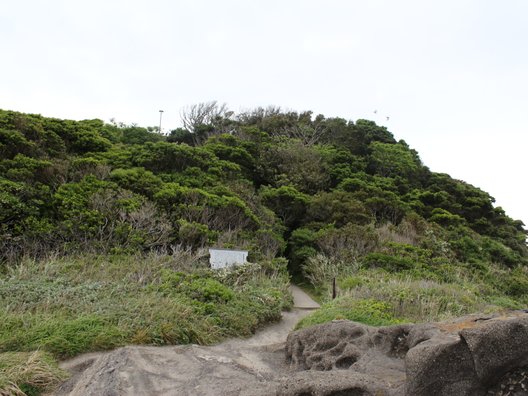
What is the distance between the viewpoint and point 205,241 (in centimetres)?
1151

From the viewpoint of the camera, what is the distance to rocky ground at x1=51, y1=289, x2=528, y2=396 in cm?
288

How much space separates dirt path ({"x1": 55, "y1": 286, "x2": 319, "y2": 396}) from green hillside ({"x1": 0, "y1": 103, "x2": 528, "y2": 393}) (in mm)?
834

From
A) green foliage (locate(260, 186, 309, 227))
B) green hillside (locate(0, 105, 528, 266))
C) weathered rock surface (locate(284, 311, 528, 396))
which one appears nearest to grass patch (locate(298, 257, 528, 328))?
green hillside (locate(0, 105, 528, 266))

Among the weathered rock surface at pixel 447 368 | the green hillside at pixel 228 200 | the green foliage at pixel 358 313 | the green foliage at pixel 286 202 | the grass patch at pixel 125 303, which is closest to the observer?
the weathered rock surface at pixel 447 368

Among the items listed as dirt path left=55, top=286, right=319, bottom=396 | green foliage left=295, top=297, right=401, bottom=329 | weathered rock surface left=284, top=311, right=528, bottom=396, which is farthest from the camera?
green foliage left=295, top=297, right=401, bottom=329

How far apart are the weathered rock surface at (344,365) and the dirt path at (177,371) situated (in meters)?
0.01

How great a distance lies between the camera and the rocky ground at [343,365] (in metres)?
2.88

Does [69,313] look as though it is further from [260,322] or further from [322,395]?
[322,395]

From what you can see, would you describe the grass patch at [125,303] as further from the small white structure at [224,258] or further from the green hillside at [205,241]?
the small white structure at [224,258]

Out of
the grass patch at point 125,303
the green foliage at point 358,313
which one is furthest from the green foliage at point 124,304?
the green foliage at point 358,313

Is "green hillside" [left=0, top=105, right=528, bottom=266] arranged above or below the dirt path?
above

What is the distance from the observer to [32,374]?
4.59 m

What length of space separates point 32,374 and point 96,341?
1.02 meters

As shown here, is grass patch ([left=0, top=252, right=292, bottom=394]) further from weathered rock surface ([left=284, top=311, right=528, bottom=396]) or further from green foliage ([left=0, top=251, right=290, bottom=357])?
weathered rock surface ([left=284, top=311, right=528, bottom=396])
